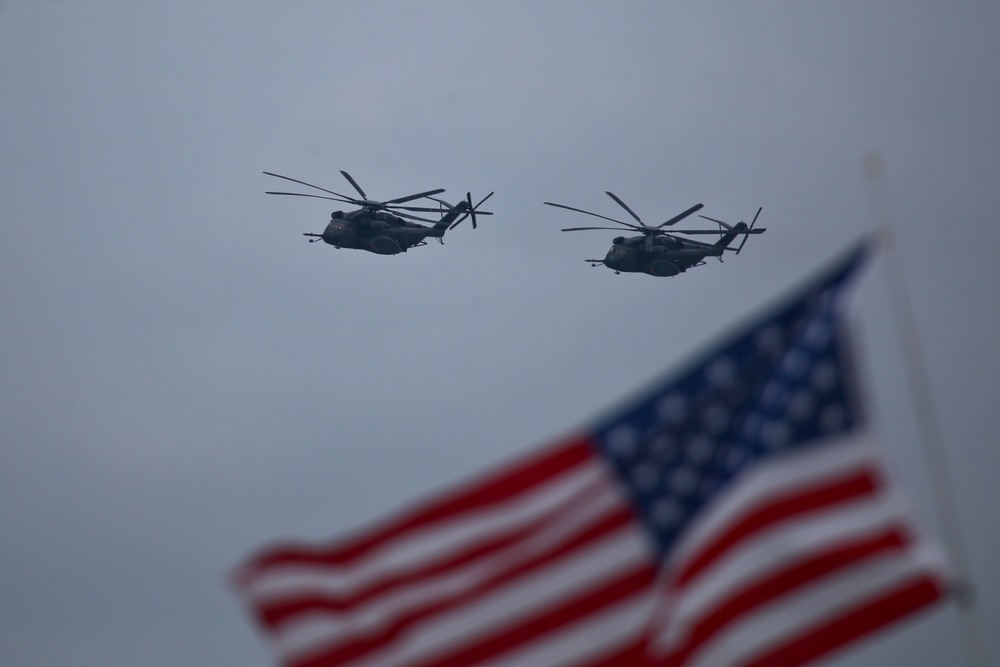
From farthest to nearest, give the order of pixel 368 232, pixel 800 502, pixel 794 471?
pixel 368 232
pixel 794 471
pixel 800 502

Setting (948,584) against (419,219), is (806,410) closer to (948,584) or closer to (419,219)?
(948,584)

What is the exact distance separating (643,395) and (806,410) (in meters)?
1.10

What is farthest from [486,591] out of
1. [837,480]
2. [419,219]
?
[419,219]

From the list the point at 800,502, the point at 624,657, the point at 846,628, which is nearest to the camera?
the point at 846,628

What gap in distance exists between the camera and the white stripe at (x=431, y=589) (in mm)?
8773

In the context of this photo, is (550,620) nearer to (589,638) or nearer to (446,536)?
(589,638)

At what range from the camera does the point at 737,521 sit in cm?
859

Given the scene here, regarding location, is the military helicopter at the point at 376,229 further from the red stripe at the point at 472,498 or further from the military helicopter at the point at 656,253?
the red stripe at the point at 472,498

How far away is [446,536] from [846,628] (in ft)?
8.78

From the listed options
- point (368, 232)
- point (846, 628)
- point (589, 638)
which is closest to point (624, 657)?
point (589, 638)

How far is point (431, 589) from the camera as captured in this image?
348 inches

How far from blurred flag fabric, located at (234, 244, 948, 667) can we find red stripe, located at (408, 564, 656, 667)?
0.01 meters

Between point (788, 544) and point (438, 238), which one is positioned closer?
point (788, 544)

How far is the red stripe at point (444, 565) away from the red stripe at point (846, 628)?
147cm
